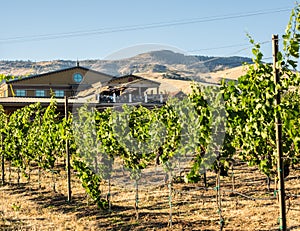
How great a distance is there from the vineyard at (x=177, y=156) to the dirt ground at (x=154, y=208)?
3 centimetres

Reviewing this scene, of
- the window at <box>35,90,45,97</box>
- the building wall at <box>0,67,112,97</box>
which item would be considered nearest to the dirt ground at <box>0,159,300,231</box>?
the building wall at <box>0,67,112,97</box>

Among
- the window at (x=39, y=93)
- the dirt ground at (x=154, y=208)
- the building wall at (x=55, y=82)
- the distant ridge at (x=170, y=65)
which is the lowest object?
the dirt ground at (x=154, y=208)

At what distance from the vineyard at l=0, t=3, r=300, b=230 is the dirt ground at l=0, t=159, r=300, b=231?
0.03 metres

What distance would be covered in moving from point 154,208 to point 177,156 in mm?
1517

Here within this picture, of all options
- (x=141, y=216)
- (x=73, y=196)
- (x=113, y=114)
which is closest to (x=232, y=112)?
(x=141, y=216)

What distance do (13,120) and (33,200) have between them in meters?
4.07

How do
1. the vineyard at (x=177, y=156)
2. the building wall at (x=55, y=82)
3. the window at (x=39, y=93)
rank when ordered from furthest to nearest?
the window at (x=39, y=93), the building wall at (x=55, y=82), the vineyard at (x=177, y=156)

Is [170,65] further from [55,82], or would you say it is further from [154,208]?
[55,82]

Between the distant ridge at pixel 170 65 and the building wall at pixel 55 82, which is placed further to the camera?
the building wall at pixel 55 82

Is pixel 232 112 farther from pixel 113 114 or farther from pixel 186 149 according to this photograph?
pixel 113 114

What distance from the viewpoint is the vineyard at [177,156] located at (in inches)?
246

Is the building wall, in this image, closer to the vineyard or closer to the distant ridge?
the vineyard

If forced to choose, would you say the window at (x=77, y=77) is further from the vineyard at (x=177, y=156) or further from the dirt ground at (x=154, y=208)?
the dirt ground at (x=154, y=208)

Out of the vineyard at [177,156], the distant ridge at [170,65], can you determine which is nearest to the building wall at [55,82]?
the vineyard at [177,156]
